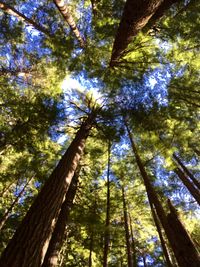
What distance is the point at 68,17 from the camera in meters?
7.50

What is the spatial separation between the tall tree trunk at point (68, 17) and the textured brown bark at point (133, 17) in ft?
7.01

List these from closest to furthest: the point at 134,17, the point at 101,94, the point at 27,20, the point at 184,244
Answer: the point at 184,244, the point at 134,17, the point at 27,20, the point at 101,94

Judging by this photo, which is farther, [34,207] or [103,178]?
[103,178]

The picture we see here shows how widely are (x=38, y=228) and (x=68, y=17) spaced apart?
6784 millimetres

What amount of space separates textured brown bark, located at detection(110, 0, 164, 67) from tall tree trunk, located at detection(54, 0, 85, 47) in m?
2.14

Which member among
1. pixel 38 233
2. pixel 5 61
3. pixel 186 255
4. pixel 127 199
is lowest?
pixel 38 233

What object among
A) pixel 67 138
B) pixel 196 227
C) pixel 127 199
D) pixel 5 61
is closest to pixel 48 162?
pixel 67 138

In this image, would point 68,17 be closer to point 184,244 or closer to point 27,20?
point 27,20

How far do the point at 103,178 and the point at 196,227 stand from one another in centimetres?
616

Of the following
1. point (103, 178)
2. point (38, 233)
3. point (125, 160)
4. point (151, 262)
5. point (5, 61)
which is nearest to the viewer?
point (38, 233)

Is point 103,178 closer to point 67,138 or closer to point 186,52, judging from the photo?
point 67,138

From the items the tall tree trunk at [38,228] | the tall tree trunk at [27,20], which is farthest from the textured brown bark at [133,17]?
the tall tree trunk at [38,228]

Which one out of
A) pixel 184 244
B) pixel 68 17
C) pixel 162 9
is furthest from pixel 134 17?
pixel 184 244

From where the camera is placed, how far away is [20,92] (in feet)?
36.5
